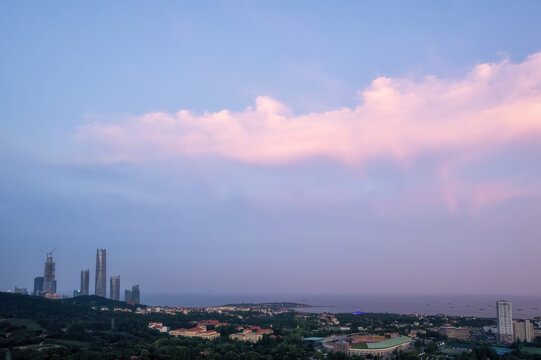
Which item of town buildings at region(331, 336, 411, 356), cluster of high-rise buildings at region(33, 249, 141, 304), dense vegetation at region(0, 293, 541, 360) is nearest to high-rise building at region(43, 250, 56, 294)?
cluster of high-rise buildings at region(33, 249, 141, 304)

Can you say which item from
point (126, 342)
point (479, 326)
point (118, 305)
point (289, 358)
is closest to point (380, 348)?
point (289, 358)

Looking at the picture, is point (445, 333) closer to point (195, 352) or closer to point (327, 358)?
point (327, 358)

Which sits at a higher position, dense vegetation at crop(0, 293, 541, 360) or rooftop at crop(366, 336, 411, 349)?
dense vegetation at crop(0, 293, 541, 360)

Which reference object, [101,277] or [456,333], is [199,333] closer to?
[456,333]

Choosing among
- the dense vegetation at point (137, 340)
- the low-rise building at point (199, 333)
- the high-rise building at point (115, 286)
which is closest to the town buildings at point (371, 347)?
the dense vegetation at point (137, 340)

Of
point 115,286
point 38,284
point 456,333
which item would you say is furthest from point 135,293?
point 456,333

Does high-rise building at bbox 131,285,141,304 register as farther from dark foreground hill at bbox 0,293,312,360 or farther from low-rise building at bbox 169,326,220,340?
low-rise building at bbox 169,326,220,340

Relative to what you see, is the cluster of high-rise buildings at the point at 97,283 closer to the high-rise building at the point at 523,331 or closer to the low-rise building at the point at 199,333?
the low-rise building at the point at 199,333
